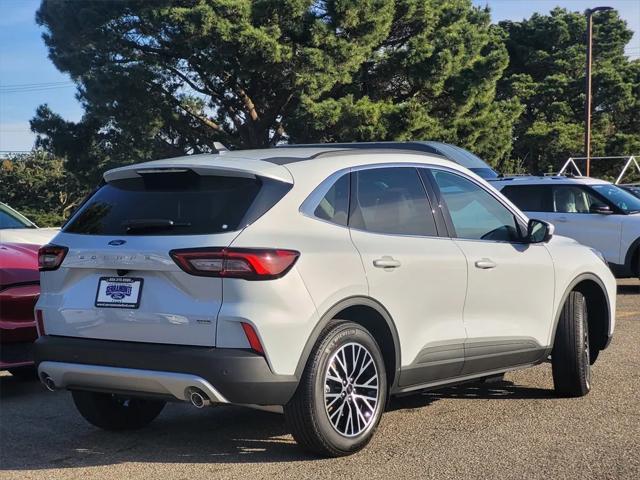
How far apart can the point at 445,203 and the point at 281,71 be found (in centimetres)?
2242

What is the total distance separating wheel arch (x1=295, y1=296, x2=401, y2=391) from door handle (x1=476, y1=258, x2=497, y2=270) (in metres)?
0.92

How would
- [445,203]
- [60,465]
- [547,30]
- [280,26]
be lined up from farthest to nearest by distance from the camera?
[547,30], [280,26], [445,203], [60,465]

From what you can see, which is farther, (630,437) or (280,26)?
(280,26)

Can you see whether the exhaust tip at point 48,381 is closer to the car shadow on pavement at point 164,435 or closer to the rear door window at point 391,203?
the car shadow on pavement at point 164,435

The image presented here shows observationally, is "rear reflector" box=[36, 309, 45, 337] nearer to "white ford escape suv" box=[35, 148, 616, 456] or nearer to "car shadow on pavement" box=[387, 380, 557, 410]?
"white ford escape suv" box=[35, 148, 616, 456]

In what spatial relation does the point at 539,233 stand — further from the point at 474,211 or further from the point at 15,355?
the point at 15,355

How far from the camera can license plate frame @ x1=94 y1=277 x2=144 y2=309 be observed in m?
4.39

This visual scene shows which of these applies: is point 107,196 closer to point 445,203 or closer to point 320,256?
point 320,256

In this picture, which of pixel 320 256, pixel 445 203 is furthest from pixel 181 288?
pixel 445 203

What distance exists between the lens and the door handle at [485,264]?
540 centimetres

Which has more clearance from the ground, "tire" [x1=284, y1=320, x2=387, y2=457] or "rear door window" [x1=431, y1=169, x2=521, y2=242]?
"rear door window" [x1=431, y1=169, x2=521, y2=242]

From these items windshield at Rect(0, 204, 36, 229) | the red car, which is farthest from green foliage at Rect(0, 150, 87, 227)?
the red car

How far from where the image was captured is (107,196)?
16.2 feet

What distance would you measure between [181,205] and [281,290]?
2.60ft
